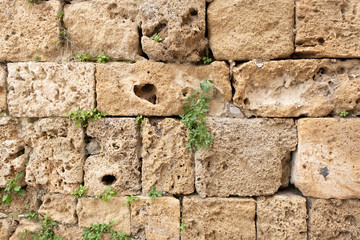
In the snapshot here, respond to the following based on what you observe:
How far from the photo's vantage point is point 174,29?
2.13 metres

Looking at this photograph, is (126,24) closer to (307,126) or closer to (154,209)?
(154,209)

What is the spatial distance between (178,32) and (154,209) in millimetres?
Answer: 1798

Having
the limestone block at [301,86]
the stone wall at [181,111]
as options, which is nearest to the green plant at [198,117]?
the stone wall at [181,111]

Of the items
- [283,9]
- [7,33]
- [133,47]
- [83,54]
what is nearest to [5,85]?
[7,33]

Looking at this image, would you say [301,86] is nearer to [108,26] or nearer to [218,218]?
[218,218]

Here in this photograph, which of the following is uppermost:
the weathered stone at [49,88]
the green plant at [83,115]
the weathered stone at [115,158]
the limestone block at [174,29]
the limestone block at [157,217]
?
the limestone block at [174,29]

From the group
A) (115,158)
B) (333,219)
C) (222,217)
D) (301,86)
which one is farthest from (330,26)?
(115,158)

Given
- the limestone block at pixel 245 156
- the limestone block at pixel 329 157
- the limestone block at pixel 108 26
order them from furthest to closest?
the limestone block at pixel 108 26, the limestone block at pixel 245 156, the limestone block at pixel 329 157

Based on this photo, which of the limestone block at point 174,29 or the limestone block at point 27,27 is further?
the limestone block at point 27,27

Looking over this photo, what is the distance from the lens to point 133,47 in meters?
2.32

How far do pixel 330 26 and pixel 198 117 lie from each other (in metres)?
1.53

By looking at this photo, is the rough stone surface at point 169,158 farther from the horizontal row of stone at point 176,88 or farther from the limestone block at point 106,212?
the limestone block at point 106,212

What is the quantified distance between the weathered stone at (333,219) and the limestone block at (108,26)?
244cm

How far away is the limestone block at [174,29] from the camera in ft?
6.99
